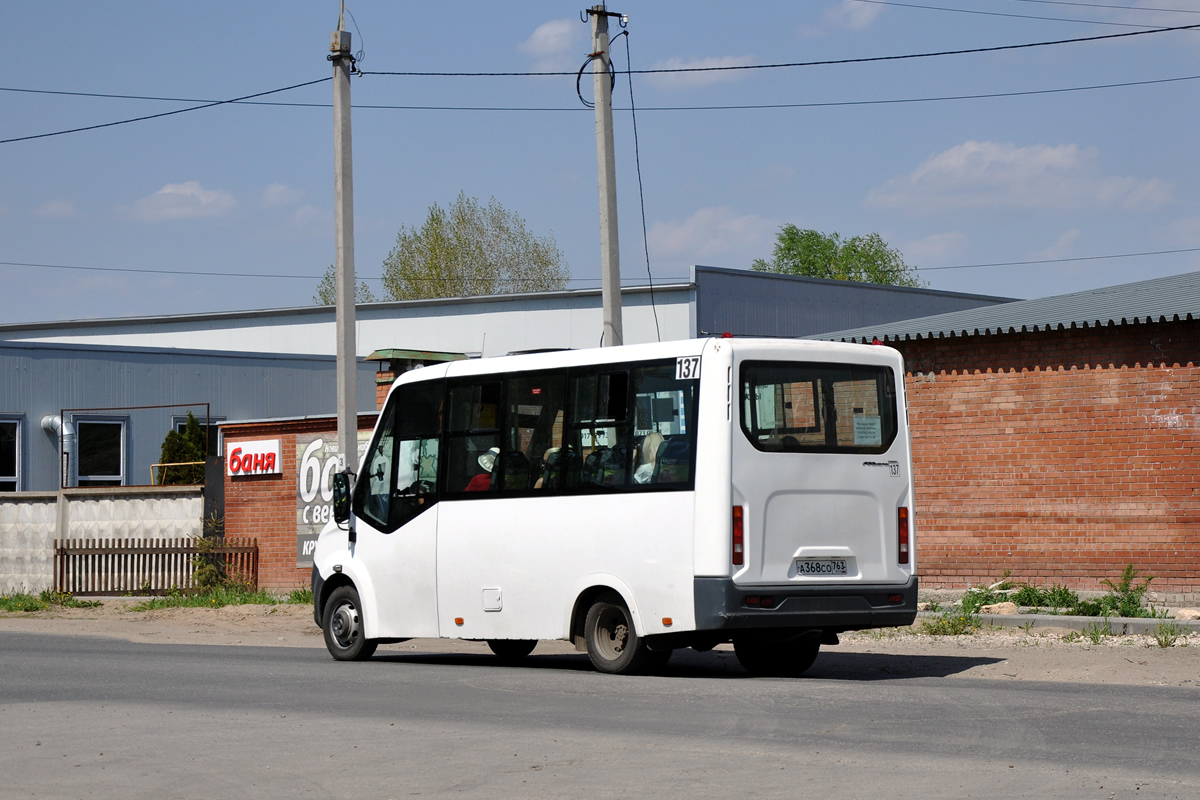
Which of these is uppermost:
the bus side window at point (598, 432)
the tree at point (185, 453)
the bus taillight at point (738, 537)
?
the tree at point (185, 453)

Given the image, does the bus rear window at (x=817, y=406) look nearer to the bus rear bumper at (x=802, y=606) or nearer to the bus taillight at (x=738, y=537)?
the bus taillight at (x=738, y=537)

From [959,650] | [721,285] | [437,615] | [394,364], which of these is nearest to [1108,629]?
[959,650]

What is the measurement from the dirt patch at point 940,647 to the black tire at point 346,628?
80.8 inches

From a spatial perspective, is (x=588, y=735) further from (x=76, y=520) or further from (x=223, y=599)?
(x=76, y=520)

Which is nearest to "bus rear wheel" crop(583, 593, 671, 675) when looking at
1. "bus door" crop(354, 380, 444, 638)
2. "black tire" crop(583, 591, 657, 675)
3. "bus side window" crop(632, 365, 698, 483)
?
"black tire" crop(583, 591, 657, 675)

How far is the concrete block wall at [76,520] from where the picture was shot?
1033 inches

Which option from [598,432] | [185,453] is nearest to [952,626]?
[598,432]

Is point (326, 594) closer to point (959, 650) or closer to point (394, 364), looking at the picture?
point (959, 650)

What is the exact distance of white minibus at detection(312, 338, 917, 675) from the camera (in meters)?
11.6

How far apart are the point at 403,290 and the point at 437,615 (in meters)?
58.5

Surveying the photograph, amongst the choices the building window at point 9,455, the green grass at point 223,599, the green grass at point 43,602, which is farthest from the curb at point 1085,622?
the building window at point 9,455

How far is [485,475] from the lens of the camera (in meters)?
13.4

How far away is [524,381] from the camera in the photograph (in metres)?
13.2

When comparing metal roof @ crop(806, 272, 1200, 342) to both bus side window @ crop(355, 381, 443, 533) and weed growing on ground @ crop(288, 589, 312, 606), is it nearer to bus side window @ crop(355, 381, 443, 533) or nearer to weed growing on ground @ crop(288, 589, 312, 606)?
bus side window @ crop(355, 381, 443, 533)
